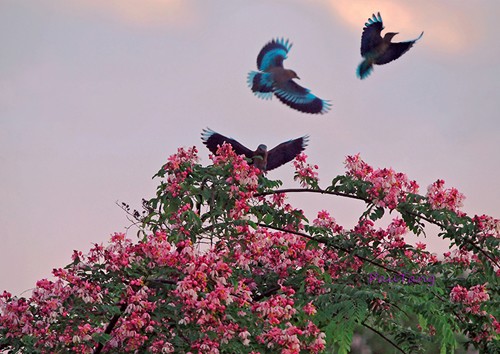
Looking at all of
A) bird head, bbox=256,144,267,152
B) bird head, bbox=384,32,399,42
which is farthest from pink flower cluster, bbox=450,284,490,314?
bird head, bbox=384,32,399,42

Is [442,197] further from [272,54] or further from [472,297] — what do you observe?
[272,54]

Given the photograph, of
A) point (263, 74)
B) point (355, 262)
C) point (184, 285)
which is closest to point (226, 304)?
point (184, 285)

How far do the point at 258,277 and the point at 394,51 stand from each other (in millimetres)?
4196

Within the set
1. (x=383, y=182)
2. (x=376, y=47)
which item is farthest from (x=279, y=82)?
(x=383, y=182)

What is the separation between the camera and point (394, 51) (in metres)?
11.4

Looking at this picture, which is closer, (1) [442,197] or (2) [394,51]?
(1) [442,197]

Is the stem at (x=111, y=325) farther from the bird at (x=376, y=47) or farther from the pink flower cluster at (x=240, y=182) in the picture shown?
the bird at (x=376, y=47)

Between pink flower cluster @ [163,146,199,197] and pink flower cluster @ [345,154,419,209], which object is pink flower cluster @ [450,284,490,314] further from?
pink flower cluster @ [163,146,199,197]

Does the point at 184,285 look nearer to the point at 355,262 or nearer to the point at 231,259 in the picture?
the point at 231,259

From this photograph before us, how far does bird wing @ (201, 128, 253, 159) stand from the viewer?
9945mm

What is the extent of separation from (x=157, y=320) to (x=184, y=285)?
0.61m

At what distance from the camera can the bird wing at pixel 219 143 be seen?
995 centimetres

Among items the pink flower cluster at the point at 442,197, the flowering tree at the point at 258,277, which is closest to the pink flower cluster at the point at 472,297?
the flowering tree at the point at 258,277

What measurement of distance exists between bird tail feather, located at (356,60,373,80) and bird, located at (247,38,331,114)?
39.3 inches
